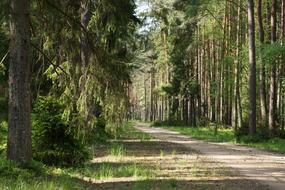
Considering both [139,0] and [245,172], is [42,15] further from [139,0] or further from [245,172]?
[139,0]

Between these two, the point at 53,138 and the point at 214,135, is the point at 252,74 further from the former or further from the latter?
the point at 53,138

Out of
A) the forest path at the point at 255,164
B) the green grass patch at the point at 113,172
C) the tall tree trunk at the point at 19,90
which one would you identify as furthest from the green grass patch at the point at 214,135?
the tall tree trunk at the point at 19,90

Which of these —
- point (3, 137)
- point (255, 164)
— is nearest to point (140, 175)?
point (255, 164)

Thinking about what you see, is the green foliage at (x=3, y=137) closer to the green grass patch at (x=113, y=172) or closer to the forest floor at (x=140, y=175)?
the forest floor at (x=140, y=175)

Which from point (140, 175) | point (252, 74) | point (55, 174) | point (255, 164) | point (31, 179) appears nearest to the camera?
point (31, 179)

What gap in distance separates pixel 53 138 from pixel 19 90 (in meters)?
2.90

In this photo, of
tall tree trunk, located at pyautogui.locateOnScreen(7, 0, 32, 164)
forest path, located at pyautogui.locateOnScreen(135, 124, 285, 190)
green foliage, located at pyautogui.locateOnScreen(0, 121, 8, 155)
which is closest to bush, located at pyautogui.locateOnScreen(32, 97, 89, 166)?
green foliage, located at pyautogui.locateOnScreen(0, 121, 8, 155)

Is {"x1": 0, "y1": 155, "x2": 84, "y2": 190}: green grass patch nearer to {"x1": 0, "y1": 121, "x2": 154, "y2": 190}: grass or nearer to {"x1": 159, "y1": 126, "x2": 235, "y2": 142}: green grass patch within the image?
{"x1": 0, "y1": 121, "x2": 154, "y2": 190}: grass

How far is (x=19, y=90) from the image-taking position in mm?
10398

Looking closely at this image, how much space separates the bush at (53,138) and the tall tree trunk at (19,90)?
6.84ft

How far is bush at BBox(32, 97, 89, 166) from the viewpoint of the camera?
12688 millimetres

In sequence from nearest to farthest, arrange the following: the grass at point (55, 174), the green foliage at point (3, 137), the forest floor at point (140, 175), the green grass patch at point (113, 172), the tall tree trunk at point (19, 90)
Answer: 1. the grass at point (55, 174)
2. the forest floor at point (140, 175)
3. the tall tree trunk at point (19, 90)
4. the green grass patch at point (113, 172)
5. the green foliage at point (3, 137)

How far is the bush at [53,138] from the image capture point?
41.6ft

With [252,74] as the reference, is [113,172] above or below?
below
